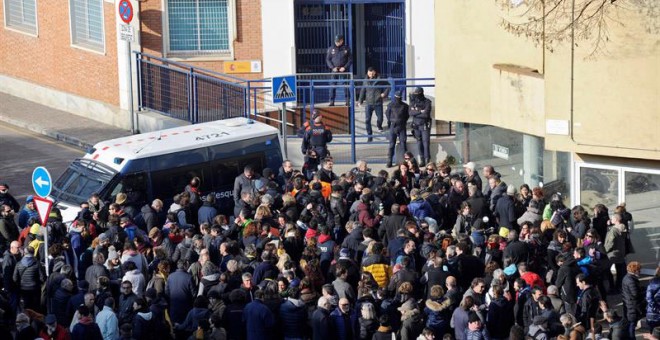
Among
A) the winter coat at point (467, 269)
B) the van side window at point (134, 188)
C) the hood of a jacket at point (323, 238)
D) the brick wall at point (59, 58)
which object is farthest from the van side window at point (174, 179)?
the brick wall at point (59, 58)

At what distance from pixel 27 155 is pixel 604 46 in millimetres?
13201

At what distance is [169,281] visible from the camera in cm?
2006

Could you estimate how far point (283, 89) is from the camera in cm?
2669

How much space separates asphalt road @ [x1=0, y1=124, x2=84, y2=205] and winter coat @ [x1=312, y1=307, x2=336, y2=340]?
10.2 m

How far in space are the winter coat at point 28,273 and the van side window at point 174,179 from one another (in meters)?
3.96

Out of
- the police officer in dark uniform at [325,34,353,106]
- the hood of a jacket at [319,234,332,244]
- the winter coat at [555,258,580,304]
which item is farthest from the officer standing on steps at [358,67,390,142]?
the winter coat at [555,258,580,304]

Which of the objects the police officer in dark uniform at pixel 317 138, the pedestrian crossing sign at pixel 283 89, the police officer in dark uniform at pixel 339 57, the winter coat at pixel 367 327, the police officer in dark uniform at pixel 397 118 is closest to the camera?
the winter coat at pixel 367 327

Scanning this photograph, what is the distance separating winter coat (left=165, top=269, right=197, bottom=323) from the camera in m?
20.0

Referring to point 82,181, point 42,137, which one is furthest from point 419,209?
point 42,137

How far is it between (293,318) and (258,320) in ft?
1.69

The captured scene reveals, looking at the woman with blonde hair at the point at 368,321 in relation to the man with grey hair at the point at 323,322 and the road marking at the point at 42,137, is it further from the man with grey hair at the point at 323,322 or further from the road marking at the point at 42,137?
the road marking at the point at 42,137

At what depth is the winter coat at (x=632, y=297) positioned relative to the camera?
2033 cm

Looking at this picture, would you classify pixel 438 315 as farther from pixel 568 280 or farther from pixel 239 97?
pixel 239 97

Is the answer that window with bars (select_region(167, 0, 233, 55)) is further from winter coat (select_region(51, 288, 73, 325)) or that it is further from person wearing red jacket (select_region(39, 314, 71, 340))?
person wearing red jacket (select_region(39, 314, 71, 340))
